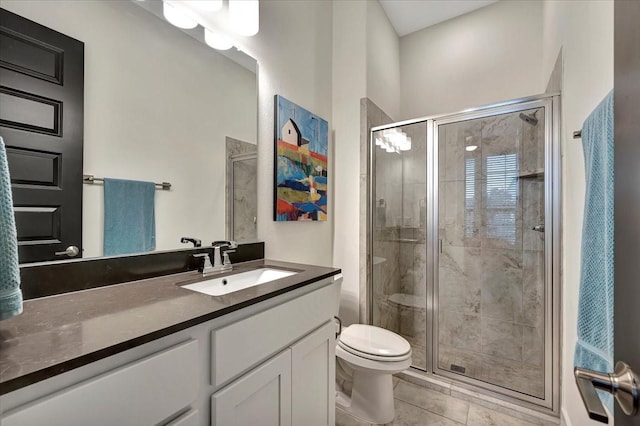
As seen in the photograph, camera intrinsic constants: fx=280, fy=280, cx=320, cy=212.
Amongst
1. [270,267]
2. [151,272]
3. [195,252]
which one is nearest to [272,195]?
[270,267]

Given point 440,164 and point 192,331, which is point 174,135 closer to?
point 192,331

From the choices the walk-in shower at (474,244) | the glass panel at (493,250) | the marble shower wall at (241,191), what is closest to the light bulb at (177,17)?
the marble shower wall at (241,191)

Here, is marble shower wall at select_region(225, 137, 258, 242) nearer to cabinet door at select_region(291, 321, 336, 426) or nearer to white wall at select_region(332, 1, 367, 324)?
cabinet door at select_region(291, 321, 336, 426)

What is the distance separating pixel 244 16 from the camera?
1.45 meters

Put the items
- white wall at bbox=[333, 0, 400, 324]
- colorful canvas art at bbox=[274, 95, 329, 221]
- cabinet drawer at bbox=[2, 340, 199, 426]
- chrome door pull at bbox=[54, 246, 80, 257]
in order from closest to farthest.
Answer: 1. cabinet drawer at bbox=[2, 340, 199, 426]
2. chrome door pull at bbox=[54, 246, 80, 257]
3. colorful canvas art at bbox=[274, 95, 329, 221]
4. white wall at bbox=[333, 0, 400, 324]

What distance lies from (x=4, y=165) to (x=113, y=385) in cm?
50

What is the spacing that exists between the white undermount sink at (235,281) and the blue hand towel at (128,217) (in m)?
0.27

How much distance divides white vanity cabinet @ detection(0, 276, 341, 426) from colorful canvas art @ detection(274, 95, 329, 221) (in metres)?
0.66

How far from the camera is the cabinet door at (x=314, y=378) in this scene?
3.52 ft

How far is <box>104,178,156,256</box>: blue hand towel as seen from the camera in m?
1.04

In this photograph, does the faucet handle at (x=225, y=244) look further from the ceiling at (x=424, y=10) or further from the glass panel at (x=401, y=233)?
the ceiling at (x=424, y=10)

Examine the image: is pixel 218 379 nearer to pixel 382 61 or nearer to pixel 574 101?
pixel 574 101

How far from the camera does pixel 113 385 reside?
557mm

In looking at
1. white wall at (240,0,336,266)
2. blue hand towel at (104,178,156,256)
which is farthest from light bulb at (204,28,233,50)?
blue hand towel at (104,178,156,256)
